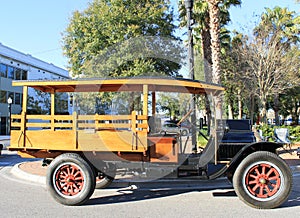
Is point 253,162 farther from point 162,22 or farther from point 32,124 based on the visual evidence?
point 162,22

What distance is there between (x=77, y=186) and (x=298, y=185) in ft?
16.1

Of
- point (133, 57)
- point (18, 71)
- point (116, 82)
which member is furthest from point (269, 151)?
point (18, 71)

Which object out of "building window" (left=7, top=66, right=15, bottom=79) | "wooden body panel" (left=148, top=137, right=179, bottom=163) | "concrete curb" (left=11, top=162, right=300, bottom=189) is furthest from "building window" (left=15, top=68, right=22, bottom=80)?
"wooden body panel" (left=148, top=137, right=179, bottom=163)

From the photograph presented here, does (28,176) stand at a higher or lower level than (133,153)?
lower

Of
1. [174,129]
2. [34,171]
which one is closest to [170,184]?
[174,129]

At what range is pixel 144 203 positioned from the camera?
5.48 meters

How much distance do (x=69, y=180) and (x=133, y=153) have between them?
1.22m

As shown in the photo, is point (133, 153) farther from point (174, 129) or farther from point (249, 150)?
point (249, 150)

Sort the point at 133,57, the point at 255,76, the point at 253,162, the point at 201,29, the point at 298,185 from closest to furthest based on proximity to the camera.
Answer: the point at 253,162 < the point at 298,185 < the point at 133,57 < the point at 201,29 < the point at 255,76

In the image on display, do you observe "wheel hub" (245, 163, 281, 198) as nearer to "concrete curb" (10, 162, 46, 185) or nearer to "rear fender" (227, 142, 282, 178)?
"rear fender" (227, 142, 282, 178)

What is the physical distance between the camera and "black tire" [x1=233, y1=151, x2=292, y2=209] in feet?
16.5

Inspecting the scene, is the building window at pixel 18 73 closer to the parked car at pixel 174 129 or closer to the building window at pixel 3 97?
the building window at pixel 3 97

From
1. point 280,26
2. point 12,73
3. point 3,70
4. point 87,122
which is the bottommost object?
point 87,122

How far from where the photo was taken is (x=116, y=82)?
5.52 m
